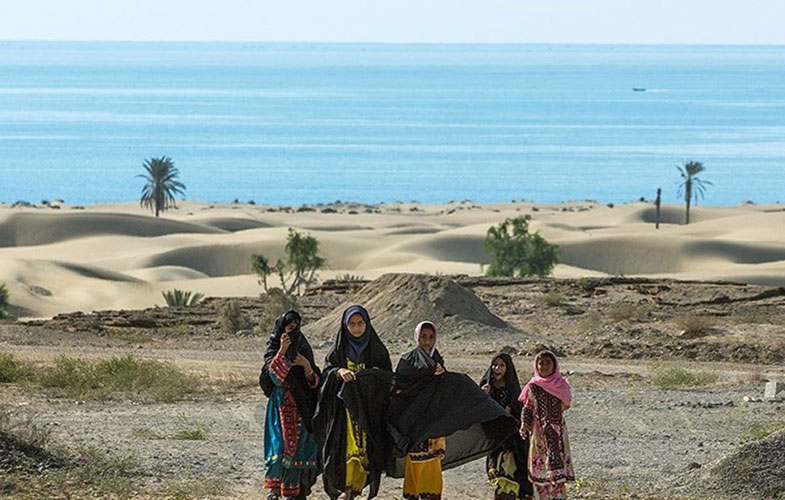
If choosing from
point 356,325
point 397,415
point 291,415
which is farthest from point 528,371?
point 356,325

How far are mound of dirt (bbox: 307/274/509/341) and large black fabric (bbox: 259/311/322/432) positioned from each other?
594 inches

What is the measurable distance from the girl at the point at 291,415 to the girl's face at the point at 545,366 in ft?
4.59

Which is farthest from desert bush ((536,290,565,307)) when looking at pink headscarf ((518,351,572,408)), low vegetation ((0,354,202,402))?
pink headscarf ((518,351,572,408))

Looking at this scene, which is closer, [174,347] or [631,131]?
[174,347]

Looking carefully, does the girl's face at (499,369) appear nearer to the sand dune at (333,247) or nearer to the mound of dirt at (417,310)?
the mound of dirt at (417,310)

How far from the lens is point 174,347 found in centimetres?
2472

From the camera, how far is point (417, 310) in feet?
83.8

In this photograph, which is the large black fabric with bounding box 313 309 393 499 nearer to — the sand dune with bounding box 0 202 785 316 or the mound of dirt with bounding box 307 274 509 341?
the mound of dirt with bounding box 307 274 509 341

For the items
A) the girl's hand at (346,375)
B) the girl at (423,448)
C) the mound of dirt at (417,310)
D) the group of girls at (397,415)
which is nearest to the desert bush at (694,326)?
the mound of dirt at (417,310)

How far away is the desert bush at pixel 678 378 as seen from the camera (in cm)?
1897

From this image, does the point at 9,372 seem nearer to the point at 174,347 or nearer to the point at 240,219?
the point at 174,347

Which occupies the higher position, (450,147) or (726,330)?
(450,147)

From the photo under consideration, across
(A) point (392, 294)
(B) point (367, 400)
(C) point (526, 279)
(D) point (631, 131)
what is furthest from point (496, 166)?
(B) point (367, 400)

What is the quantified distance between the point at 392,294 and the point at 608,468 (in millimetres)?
13887
